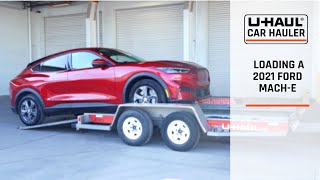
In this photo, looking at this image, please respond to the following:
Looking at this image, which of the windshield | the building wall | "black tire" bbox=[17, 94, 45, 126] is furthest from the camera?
the building wall

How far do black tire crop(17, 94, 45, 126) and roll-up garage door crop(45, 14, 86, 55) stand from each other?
803 cm

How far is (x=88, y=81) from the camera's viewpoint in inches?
277

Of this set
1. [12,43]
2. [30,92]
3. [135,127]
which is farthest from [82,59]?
[12,43]

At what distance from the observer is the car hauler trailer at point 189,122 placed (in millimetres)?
5602

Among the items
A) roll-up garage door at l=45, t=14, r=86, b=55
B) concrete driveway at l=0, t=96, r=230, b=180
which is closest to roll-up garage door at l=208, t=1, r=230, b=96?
roll-up garage door at l=45, t=14, r=86, b=55

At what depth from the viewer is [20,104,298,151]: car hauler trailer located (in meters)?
5.60

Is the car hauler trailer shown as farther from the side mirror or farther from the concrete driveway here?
the side mirror

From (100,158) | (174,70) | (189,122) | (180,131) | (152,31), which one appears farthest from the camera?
(152,31)

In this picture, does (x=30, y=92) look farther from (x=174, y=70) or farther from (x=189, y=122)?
(x=189, y=122)

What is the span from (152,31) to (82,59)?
24.0 feet

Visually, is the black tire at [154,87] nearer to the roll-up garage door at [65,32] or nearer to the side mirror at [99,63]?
the side mirror at [99,63]

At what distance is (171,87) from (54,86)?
9.23ft

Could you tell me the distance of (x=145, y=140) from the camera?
6.21 meters

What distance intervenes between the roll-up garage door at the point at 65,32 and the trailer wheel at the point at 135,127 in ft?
32.9
